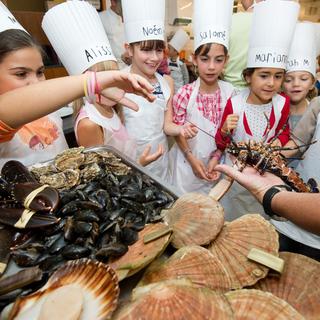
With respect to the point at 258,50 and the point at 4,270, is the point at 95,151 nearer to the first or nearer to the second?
the point at 4,270

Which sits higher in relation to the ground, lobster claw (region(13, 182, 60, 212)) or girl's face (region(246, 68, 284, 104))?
girl's face (region(246, 68, 284, 104))

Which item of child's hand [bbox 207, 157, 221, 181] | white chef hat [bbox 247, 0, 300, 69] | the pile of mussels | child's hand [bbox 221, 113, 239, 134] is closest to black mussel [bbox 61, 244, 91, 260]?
the pile of mussels

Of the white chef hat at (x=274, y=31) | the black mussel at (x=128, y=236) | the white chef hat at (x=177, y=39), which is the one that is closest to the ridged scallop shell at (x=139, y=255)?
the black mussel at (x=128, y=236)

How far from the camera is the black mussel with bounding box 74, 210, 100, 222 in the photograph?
90 cm

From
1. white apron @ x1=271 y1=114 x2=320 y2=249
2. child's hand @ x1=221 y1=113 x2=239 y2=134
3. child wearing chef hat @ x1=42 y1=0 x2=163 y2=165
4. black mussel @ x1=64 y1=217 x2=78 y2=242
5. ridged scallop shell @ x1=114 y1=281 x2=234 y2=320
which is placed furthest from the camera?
child's hand @ x1=221 y1=113 x2=239 y2=134

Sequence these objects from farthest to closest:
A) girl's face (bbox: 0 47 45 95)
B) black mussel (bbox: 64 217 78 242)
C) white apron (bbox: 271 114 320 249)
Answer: white apron (bbox: 271 114 320 249)
girl's face (bbox: 0 47 45 95)
black mussel (bbox: 64 217 78 242)

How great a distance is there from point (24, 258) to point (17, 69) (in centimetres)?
102

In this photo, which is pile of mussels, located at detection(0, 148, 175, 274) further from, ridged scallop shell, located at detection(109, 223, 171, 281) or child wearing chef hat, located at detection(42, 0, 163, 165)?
child wearing chef hat, located at detection(42, 0, 163, 165)

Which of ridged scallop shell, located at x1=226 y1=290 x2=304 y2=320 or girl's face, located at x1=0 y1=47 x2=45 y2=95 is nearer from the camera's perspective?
ridged scallop shell, located at x1=226 y1=290 x2=304 y2=320

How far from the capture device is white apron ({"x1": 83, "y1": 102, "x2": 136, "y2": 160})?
69.2 inches

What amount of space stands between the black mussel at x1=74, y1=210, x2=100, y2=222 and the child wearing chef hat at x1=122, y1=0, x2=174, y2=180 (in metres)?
1.30

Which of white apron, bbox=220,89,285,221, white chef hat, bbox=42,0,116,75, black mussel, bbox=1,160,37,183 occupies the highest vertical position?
white chef hat, bbox=42,0,116,75

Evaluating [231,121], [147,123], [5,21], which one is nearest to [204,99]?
[231,121]

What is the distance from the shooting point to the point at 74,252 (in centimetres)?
80
